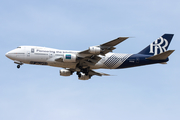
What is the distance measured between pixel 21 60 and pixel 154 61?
2092cm

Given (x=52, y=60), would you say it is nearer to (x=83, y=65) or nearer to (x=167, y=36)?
(x=83, y=65)

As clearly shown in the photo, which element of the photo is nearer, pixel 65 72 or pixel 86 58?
pixel 86 58

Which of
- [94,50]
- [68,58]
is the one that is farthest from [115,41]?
[68,58]

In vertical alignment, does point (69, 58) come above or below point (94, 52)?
below

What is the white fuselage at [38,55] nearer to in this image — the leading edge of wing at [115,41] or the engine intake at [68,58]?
the engine intake at [68,58]

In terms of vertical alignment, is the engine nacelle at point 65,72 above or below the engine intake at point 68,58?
below

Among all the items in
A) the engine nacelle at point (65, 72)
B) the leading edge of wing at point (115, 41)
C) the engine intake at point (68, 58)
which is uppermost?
the leading edge of wing at point (115, 41)

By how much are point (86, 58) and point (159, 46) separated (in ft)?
45.2

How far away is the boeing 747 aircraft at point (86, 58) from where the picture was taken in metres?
41.0

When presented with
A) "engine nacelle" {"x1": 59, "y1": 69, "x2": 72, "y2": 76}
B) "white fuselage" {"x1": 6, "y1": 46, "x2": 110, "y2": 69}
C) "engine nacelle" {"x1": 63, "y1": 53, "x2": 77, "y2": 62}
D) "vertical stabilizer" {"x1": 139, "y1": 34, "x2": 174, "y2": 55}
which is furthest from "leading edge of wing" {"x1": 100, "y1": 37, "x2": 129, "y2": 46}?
"engine nacelle" {"x1": 59, "y1": 69, "x2": 72, "y2": 76}

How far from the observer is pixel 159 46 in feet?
157

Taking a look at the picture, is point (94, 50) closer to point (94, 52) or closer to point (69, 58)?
point (94, 52)

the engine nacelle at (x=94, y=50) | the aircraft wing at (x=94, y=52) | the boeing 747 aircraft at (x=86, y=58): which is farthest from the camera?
the boeing 747 aircraft at (x=86, y=58)

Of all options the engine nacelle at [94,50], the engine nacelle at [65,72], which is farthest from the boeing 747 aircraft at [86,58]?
the engine nacelle at [65,72]
